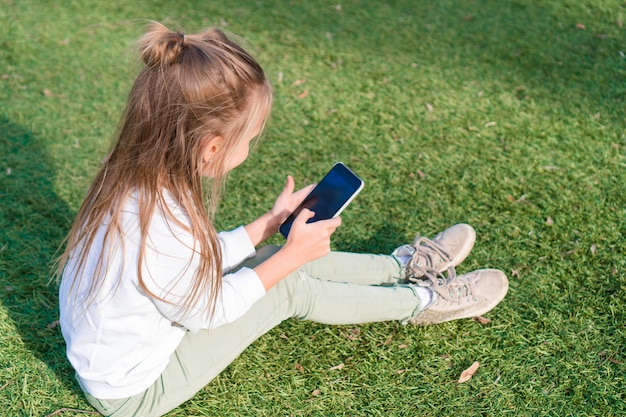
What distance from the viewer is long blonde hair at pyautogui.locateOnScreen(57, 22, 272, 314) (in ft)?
6.58

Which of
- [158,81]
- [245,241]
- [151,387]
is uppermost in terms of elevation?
[158,81]

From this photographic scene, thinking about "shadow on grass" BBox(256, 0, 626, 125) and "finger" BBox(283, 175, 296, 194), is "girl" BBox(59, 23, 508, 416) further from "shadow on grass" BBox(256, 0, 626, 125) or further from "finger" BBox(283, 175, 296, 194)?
"shadow on grass" BBox(256, 0, 626, 125)

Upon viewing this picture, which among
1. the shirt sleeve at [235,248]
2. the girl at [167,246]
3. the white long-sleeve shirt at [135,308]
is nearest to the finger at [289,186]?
the shirt sleeve at [235,248]

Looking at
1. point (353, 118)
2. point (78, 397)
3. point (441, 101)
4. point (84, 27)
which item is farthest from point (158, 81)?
point (84, 27)

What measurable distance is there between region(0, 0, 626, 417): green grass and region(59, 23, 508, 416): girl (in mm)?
401

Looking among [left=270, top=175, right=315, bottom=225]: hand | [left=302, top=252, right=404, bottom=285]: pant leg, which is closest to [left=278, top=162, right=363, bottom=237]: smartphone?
[left=270, top=175, right=315, bottom=225]: hand

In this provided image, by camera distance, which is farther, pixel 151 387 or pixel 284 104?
pixel 284 104

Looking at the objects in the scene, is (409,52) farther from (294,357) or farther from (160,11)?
(294,357)

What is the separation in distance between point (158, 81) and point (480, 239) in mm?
2148

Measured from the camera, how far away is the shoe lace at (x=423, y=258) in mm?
3004

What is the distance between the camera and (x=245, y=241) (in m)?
2.67

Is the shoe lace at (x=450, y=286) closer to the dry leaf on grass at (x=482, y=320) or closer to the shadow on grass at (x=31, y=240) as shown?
the dry leaf on grass at (x=482, y=320)

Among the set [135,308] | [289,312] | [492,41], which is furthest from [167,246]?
[492,41]

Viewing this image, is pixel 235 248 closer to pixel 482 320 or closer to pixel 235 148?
pixel 235 148
